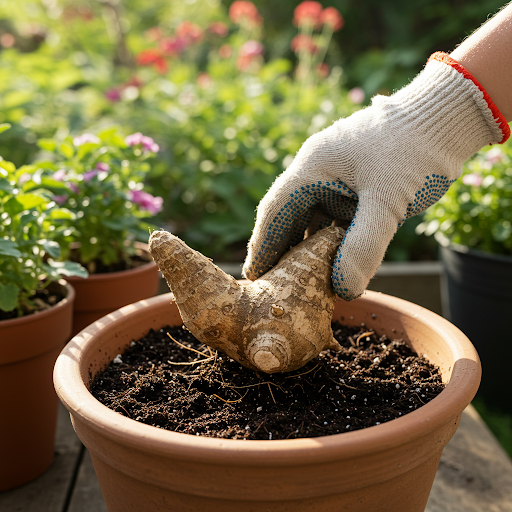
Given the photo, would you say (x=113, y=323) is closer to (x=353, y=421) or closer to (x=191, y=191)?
(x=353, y=421)

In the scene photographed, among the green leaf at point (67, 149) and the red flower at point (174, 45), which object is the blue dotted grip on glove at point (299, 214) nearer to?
the green leaf at point (67, 149)

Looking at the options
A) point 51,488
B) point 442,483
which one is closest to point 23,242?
point 51,488

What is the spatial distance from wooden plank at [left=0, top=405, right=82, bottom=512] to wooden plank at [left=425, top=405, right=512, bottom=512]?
105cm

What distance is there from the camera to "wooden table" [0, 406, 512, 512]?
1344mm

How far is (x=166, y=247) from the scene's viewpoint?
1.00 metres

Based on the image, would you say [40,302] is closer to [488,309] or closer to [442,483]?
[442,483]

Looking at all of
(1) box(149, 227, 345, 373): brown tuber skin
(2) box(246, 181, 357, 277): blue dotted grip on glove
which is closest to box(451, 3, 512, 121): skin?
(2) box(246, 181, 357, 277): blue dotted grip on glove

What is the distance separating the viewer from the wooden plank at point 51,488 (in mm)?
1338

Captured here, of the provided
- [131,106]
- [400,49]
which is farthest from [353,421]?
[400,49]

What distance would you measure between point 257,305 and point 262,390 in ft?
0.66

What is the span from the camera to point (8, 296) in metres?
1.33

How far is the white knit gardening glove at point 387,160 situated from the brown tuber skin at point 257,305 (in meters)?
0.07

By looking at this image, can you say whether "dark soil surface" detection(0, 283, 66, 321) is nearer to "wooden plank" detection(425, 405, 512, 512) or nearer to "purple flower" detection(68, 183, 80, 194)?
"purple flower" detection(68, 183, 80, 194)

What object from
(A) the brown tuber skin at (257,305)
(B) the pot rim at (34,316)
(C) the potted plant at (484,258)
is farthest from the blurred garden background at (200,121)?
(A) the brown tuber skin at (257,305)
